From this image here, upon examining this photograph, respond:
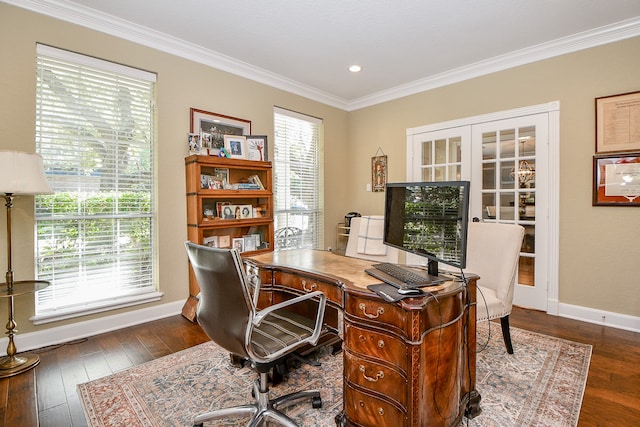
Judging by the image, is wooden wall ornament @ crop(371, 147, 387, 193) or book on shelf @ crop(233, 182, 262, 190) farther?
wooden wall ornament @ crop(371, 147, 387, 193)

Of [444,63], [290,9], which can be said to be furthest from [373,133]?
[290,9]

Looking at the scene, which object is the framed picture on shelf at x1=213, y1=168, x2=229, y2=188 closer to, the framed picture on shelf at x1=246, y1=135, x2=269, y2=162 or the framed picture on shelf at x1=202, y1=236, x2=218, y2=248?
the framed picture on shelf at x1=246, y1=135, x2=269, y2=162

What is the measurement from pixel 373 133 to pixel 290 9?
2548 mm

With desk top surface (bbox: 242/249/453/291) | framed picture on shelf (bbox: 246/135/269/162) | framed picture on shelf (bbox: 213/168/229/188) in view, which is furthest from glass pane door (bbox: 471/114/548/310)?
framed picture on shelf (bbox: 213/168/229/188)

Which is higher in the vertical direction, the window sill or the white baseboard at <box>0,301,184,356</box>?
the window sill

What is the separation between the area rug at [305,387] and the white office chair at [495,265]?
0.32 meters

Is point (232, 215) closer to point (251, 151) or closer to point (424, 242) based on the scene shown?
point (251, 151)

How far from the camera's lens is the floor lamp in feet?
6.84

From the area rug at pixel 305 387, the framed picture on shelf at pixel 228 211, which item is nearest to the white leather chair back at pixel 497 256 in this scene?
the area rug at pixel 305 387

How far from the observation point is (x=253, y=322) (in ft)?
4.56

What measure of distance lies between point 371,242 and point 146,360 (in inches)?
80.2

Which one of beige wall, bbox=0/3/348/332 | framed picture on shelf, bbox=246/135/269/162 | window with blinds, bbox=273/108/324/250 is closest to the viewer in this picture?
beige wall, bbox=0/3/348/332

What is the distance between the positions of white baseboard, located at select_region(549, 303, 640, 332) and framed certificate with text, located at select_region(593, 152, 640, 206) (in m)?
A: 1.05

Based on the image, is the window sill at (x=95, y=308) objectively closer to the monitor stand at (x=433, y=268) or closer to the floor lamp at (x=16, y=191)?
the floor lamp at (x=16, y=191)
